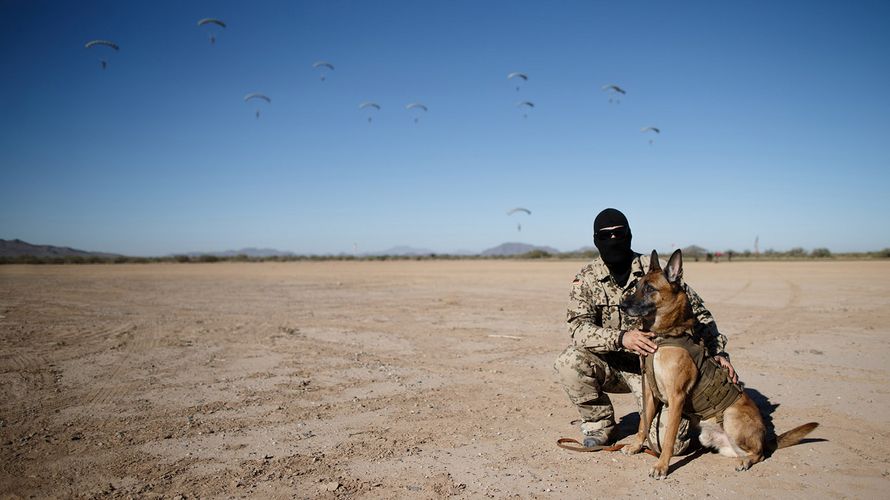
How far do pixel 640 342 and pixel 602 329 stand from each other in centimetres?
48

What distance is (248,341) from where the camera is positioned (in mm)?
9953

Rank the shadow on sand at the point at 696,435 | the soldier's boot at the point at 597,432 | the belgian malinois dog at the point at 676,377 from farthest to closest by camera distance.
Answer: the soldier's boot at the point at 597,432, the shadow on sand at the point at 696,435, the belgian malinois dog at the point at 676,377

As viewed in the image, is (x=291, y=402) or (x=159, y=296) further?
(x=159, y=296)

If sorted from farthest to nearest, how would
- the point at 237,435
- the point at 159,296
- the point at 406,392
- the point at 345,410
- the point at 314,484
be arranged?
1. the point at 159,296
2. the point at 406,392
3. the point at 345,410
4. the point at 237,435
5. the point at 314,484

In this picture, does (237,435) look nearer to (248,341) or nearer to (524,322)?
(248,341)

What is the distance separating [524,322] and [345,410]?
7286 mm

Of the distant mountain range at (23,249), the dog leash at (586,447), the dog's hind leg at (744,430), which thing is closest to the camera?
the dog's hind leg at (744,430)

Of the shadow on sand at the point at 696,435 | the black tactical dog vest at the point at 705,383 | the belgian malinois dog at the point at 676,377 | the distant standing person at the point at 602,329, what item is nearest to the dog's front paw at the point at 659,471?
the belgian malinois dog at the point at 676,377

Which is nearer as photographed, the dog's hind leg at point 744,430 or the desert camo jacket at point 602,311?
the dog's hind leg at point 744,430

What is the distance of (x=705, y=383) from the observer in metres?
4.04

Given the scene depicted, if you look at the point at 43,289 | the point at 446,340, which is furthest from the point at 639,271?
the point at 43,289

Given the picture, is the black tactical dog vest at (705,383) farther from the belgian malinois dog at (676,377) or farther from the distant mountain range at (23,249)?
the distant mountain range at (23,249)

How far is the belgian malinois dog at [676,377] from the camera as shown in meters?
3.98

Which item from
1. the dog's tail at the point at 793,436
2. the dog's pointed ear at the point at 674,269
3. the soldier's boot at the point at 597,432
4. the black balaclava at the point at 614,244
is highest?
the black balaclava at the point at 614,244
